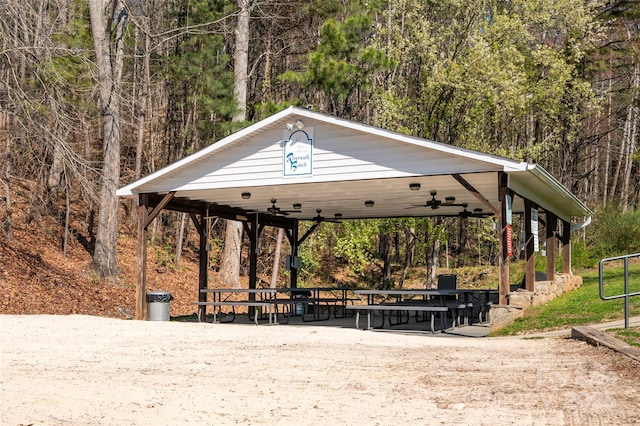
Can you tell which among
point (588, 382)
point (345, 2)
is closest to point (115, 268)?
point (345, 2)

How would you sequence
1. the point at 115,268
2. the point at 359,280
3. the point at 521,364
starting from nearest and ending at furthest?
the point at 521,364, the point at 115,268, the point at 359,280

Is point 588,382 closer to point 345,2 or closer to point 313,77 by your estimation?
point 313,77

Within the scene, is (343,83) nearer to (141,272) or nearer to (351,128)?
(351,128)

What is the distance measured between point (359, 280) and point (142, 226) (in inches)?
622

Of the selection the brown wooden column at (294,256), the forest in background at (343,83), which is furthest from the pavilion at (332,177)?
the forest in background at (343,83)

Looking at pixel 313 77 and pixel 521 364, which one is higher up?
pixel 313 77

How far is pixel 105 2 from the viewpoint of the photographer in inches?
745

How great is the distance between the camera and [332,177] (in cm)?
1198

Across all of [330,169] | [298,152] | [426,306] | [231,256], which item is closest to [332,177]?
[330,169]

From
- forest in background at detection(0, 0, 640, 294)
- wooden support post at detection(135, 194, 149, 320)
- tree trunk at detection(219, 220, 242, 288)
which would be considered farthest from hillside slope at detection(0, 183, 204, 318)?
wooden support post at detection(135, 194, 149, 320)

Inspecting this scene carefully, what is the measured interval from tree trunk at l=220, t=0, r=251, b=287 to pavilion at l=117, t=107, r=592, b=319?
5735 mm

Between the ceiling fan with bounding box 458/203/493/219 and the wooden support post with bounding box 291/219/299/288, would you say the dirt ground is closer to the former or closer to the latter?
the ceiling fan with bounding box 458/203/493/219

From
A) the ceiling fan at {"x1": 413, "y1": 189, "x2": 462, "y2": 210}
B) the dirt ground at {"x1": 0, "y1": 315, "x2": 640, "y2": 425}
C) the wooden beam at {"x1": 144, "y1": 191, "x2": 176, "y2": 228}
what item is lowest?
the dirt ground at {"x1": 0, "y1": 315, "x2": 640, "y2": 425}

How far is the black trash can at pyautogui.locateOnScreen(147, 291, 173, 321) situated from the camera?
1337 cm
